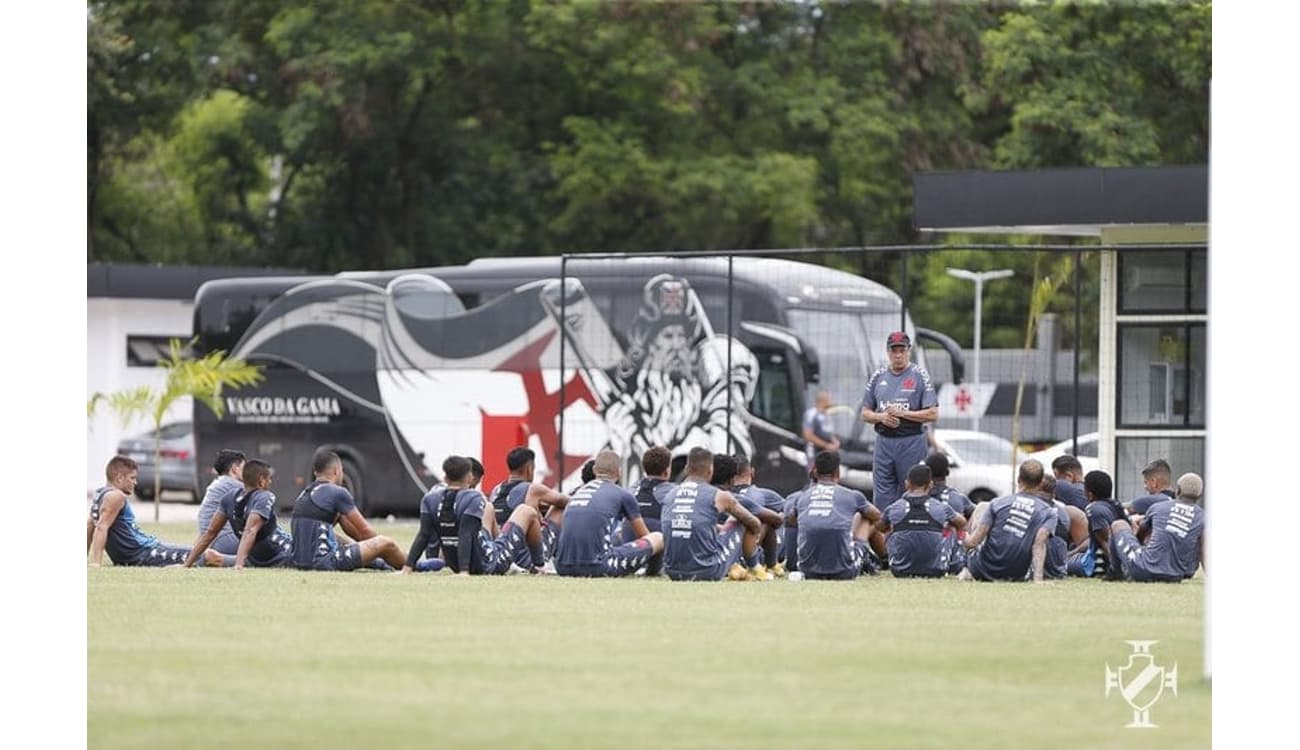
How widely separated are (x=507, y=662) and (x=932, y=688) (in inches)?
92.3

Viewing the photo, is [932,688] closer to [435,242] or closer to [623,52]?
[623,52]

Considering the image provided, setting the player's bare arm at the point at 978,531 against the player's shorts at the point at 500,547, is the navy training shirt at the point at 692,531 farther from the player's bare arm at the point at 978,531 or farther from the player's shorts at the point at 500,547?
the player's bare arm at the point at 978,531

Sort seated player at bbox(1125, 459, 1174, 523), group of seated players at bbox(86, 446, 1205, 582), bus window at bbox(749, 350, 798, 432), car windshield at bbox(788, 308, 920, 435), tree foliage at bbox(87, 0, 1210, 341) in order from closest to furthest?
group of seated players at bbox(86, 446, 1205, 582), seated player at bbox(1125, 459, 1174, 523), car windshield at bbox(788, 308, 920, 435), bus window at bbox(749, 350, 798, 432), tree foliage at bbox(87, 0, 1210, 341)

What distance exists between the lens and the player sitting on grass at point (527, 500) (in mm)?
19547

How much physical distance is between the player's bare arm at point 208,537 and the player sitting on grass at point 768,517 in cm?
426

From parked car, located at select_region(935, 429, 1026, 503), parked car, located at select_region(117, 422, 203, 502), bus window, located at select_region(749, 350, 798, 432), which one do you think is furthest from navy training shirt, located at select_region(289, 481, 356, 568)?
parked car, located at select_region(117, 422, 203, 502)

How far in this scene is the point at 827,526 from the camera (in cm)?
1877

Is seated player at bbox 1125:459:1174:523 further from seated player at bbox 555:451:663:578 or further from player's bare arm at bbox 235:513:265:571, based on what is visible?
player's bare arm at bbox 235:513:265:571

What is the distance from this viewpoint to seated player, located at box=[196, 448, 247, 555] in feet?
65.6

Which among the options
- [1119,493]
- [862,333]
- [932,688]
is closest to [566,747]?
[932,688]

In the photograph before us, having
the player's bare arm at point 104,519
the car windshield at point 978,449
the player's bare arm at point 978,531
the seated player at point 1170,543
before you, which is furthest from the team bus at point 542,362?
the seated player at point 1170,543

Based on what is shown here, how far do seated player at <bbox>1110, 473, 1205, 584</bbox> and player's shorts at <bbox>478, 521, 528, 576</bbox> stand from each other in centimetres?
505

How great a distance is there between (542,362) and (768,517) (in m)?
12.0

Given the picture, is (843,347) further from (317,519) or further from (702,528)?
(317,519)
